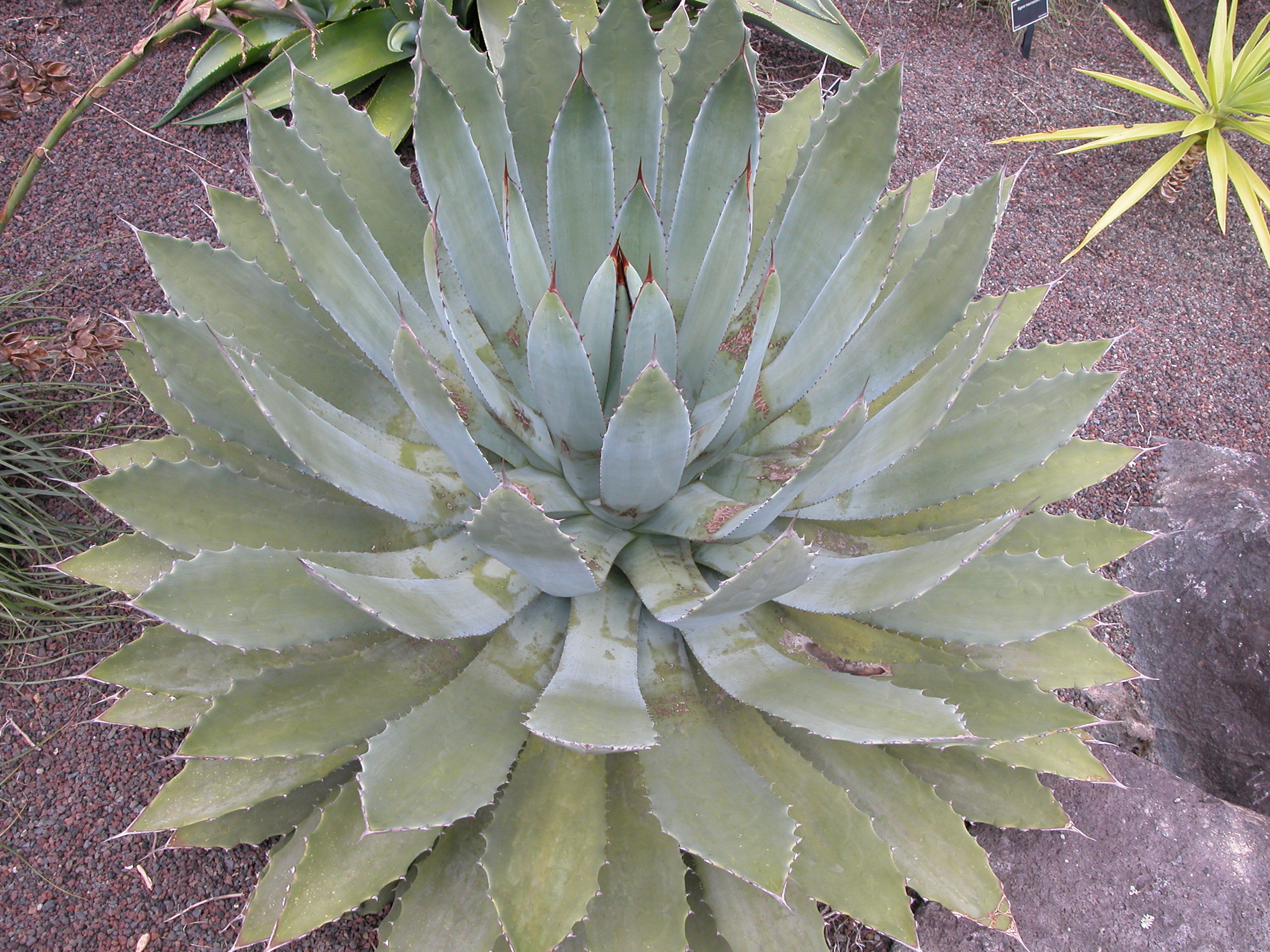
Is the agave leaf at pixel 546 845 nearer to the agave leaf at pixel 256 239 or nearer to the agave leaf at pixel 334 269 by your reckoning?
the agave leaf at pixel 334 269

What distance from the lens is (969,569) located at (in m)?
1.36

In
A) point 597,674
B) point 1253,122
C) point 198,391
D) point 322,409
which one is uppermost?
point 198,391

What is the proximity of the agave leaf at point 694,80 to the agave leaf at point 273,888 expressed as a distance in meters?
1.17

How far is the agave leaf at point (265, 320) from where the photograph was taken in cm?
137

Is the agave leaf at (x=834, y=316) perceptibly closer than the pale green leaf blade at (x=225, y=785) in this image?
No

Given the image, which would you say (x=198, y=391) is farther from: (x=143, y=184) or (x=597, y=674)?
(x=143, y=184)

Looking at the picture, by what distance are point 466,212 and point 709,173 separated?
45 centimetres

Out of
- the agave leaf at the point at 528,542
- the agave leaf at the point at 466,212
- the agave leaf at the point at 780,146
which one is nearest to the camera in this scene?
the agave leaf at the point at 528,542

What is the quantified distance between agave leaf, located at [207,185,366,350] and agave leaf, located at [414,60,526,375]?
0.90ft

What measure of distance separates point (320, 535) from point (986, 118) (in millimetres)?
2874

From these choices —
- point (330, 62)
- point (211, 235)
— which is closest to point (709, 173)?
point (211, 235)

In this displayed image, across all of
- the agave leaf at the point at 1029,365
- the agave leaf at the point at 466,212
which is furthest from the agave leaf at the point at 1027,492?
the agave leaf at the point at 466,212

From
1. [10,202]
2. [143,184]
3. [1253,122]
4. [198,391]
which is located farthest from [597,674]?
[1253,122]

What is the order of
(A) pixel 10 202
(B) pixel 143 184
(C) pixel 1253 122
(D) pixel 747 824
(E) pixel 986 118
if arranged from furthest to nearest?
1. (E) pixel 986 118
2. (C) pixel 1253 122
3. (B) pixel 143 184
4. (A) pixel 10 202
5. (D) pixel 747 824
